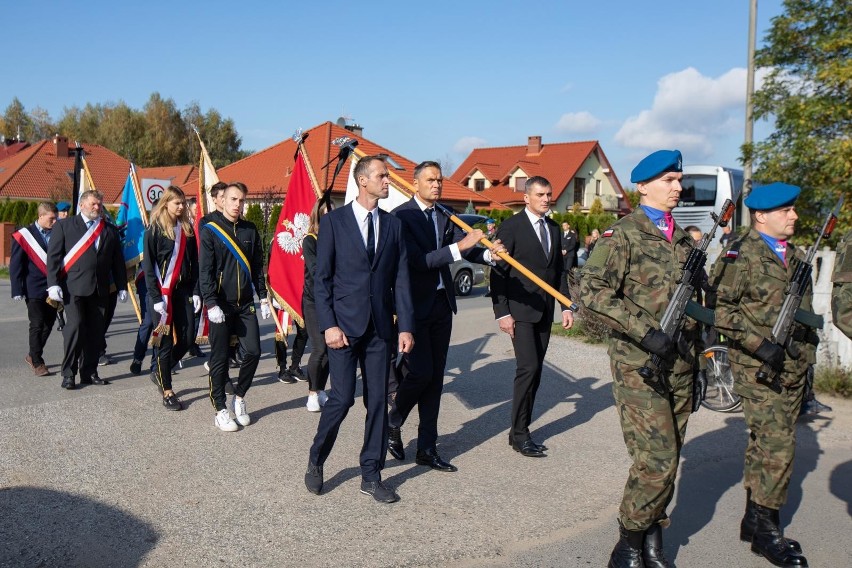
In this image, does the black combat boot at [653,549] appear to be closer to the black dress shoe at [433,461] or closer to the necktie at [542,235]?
the black dress shoe at [433,461]

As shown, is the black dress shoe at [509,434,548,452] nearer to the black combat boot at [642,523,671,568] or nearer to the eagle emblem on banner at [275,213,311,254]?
the black combat boot at [642,523,671,568]

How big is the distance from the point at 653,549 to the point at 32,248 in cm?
786

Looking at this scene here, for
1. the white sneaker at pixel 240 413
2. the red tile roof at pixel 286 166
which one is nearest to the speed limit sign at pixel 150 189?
the white sneaker at pixel 240 413

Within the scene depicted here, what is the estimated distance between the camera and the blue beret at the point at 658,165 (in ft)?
13.0

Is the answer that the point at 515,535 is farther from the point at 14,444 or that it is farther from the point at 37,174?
the point at 37,174

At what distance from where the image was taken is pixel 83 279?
8.04 meters

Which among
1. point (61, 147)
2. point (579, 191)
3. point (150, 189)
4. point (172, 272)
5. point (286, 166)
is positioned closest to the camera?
point (172, 272)

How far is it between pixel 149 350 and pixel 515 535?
7673 mm

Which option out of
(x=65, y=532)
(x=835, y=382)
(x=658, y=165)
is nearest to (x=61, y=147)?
(x=835, y=382)

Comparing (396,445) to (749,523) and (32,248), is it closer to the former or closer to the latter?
(749,523)

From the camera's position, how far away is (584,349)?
10.9m

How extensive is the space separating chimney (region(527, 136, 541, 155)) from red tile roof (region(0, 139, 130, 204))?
28019 millimetres

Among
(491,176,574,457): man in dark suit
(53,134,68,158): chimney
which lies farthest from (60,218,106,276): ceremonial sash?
(53,134,68,158): chimney

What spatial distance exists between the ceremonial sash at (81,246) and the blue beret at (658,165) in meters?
6.16
